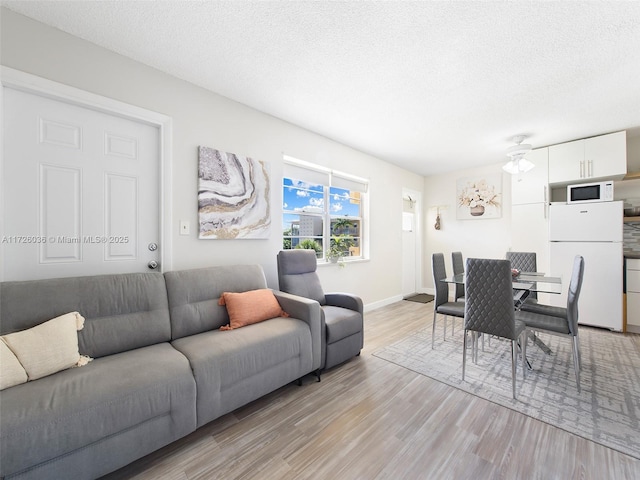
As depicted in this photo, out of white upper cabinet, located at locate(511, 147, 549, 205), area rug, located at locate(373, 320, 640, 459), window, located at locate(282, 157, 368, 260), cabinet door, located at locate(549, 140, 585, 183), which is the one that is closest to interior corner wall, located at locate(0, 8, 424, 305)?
window, located at locate(282, 157, 368, 260)

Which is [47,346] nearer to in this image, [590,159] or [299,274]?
[299,274]

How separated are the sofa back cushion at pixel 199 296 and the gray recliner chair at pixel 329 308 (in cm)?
55

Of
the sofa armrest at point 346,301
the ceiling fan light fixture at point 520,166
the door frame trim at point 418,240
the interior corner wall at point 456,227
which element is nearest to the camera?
the sofa armrest at point 346,301

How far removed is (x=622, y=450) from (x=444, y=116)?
303 centimetres

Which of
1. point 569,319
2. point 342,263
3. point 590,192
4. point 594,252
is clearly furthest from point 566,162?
point 342,263

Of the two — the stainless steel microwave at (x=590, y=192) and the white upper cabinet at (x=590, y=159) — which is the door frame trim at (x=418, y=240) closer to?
the white upper cabinet at (x=590, y=159)

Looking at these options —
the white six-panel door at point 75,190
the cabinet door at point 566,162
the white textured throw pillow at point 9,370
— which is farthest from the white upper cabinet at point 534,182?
the white textured throw pillow at point 9,370

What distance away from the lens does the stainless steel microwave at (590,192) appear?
11.1ft

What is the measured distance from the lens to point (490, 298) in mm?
2057

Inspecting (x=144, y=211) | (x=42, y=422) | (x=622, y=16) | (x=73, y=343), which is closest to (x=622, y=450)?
(x=622, y=16)

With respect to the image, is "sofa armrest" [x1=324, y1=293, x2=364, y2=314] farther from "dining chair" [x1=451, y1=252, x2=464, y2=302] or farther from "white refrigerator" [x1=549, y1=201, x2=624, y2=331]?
"white refrigerator" [x1=549, y1=201, x2=624, y2=331]

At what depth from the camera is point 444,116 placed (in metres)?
2.99

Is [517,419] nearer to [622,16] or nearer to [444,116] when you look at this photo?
[622,16]

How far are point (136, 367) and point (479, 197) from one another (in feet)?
18.4
